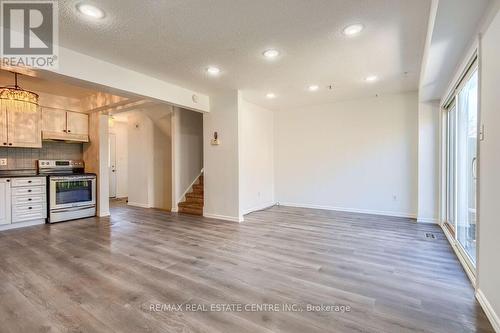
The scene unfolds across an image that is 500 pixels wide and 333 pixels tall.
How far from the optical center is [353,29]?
8.67ft

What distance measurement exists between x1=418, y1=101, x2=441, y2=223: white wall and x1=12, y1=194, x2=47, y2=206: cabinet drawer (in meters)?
7.42

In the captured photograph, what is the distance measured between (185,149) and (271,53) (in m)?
3.86

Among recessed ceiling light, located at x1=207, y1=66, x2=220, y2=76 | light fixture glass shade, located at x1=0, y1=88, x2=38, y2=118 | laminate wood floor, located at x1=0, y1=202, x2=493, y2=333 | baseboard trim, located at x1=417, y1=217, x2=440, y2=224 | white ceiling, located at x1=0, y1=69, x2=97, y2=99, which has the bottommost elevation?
laminate wood floor, located at x1=0, y1=202, x2=493, y2=333

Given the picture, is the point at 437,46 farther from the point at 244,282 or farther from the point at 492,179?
the point at 244,282

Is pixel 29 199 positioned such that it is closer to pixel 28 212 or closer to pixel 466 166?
pixel 28 212

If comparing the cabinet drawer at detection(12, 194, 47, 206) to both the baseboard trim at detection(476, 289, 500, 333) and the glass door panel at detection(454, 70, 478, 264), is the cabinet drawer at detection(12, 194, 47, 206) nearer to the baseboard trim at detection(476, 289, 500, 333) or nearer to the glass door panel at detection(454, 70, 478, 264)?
the baseboard trim at detection(476, 289, 500, 333)

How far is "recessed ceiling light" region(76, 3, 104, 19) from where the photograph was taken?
7.32ft

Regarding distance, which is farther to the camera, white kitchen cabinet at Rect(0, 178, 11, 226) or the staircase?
the staircase

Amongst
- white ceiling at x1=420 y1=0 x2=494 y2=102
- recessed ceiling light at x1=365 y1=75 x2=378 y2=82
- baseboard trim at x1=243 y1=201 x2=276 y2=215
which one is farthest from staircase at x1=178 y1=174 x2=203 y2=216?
white ceiling at x1=420 y1=0 x2=494 y2=102

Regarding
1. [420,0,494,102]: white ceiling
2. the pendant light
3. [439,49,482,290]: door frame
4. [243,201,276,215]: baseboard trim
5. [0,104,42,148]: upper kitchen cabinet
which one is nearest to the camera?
[420,0,494,102]: white ceiling

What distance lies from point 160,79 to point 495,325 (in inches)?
191

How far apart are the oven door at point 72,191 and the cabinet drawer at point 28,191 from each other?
0.16m

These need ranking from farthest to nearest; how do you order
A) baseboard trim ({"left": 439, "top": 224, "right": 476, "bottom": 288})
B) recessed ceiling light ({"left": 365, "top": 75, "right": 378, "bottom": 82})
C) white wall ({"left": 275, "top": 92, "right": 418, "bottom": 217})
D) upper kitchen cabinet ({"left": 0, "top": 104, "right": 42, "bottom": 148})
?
white wall ({"left": 275, "top": 92, "right": 418, "bottom": 217}), upper kitchen cabinet ({"left": 0, "top": 104, "right": 42, "bottom": 148}), recessed ceiling light ({"left": 365, "top": 75, "right": 378, "bottom": 82}), baseboard trim ({"left": 439, "top": 224, "right": 476, "bottom": 288})

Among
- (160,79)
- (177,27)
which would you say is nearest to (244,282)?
(177,27)
